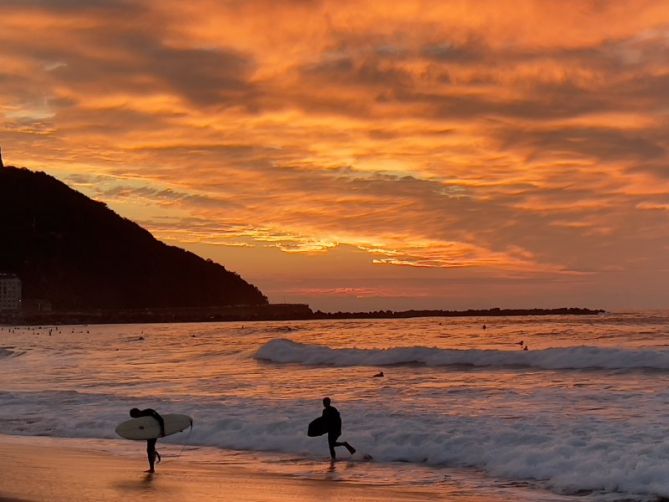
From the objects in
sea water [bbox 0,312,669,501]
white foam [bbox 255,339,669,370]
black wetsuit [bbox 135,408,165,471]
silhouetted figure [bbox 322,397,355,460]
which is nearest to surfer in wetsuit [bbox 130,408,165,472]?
black wetsuit [bbox 135,408,165,471]

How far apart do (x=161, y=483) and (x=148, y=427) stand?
2.55 metres

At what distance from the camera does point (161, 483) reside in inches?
659

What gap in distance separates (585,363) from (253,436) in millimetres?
27020

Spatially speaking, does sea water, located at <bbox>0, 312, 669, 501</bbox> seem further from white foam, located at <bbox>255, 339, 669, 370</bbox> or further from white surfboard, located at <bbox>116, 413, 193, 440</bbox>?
white surfboard, located at <bbox>116, 413, 193, 440</bbox>

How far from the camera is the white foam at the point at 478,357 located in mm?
45031

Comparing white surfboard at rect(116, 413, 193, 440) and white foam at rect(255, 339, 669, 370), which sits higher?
white surfboard at rect(116, 413, 193, 440)

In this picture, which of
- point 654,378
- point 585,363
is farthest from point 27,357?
point 654,378

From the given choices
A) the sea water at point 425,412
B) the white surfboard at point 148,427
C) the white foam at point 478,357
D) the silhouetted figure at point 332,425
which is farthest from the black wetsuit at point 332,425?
the white foam at point 478,357

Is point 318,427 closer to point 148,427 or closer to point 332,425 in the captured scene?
point 332,425

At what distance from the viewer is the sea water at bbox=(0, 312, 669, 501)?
18.5 metres

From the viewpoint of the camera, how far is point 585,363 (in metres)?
45.8

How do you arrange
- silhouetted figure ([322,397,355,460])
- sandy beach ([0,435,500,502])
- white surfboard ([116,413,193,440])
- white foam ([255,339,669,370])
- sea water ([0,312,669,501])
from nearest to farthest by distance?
1. sandy beach ([0,435,500,502])
2. sea water ([0,312,669,501])
3. white surfboard ([116,413,193,440])
4. silhouetted figure ([322,397,355,460])
5. white foam ([255,339,669,370])

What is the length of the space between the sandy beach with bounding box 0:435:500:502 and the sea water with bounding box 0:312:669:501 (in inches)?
48.3

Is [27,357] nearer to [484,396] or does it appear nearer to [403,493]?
[484,396]
